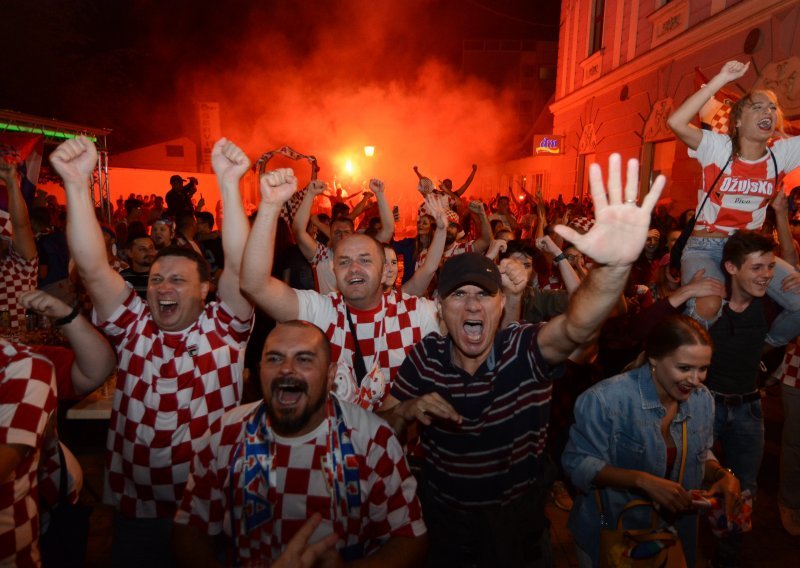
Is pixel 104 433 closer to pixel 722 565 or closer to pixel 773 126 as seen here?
pixel 722 565

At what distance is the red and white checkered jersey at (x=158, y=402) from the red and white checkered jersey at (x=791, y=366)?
4115 millimetres

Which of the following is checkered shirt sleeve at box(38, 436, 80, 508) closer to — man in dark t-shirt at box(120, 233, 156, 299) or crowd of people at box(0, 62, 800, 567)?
crowd of people at box(0, 62, 800, 567)

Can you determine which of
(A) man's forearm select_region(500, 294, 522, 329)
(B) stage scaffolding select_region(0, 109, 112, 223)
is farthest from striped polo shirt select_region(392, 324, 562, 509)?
(B) stage scaffolding select_region(0, 109, 112, 223)

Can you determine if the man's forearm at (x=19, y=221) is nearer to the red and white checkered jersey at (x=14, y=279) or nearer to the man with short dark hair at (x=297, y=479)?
the red and white checkered jersey at (x=14, y=279)

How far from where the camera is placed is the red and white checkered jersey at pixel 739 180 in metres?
3.43

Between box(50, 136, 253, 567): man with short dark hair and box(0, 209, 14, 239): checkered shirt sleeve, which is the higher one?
box(0, 209, 14, 239): checkered shirt sleeve

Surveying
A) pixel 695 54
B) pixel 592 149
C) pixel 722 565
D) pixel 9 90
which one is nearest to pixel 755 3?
pixel 695 54

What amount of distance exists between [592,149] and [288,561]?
53.7ft

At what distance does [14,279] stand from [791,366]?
297 inches

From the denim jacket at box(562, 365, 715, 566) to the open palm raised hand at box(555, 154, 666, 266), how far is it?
A: 3.39 ft

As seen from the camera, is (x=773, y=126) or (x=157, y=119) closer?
(x=773, y=126)

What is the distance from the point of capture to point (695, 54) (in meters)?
10.5

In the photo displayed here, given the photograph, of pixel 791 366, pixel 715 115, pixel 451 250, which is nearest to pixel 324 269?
pixel 451 250

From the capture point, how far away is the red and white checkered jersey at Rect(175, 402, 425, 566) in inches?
77.0
